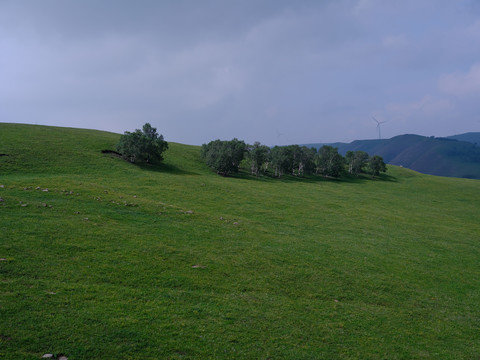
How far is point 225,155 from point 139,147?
818 inches

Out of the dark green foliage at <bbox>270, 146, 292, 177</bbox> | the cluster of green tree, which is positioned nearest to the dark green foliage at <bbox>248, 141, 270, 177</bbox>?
the cluster of green tree

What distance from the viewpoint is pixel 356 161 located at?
359 ft

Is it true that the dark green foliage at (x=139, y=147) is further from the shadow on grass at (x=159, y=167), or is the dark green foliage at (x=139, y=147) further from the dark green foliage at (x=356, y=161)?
the dark green foliage at (x=356, y=161)

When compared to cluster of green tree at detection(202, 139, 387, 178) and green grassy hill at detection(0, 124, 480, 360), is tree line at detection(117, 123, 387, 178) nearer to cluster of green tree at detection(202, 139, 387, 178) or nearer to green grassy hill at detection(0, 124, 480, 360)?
cluster of green tree at detection(202, 139, 387, 178)

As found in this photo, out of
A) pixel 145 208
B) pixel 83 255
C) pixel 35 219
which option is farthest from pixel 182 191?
pixel 83 255

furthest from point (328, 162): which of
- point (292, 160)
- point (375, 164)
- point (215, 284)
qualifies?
point (215, 284)

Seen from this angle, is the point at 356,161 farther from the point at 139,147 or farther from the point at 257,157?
the point at 139,147

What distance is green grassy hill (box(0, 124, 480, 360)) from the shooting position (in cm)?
1054

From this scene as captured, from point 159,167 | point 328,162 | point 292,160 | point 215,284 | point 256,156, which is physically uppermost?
point 256,156

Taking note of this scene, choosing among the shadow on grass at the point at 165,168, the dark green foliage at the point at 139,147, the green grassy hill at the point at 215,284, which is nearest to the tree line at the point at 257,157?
the dark green foliage at the point at 139,147

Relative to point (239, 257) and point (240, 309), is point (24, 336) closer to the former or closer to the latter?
point (240, 309)

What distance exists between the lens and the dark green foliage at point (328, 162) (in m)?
96.8

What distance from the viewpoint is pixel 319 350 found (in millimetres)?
11008

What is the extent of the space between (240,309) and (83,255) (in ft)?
31.9
